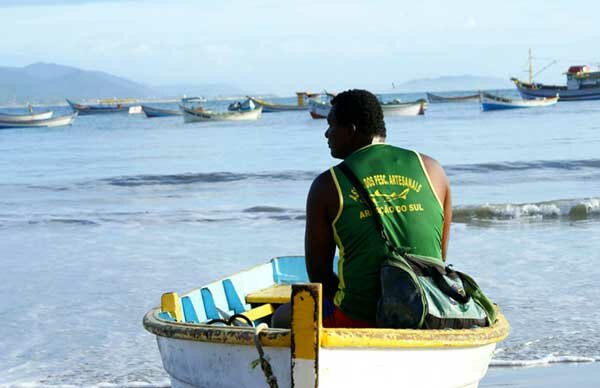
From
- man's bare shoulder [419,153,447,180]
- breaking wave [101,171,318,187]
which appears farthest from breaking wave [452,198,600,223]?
man's bare shoulder [419,153,447,180]

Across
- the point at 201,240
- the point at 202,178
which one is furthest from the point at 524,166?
the point at 201,240

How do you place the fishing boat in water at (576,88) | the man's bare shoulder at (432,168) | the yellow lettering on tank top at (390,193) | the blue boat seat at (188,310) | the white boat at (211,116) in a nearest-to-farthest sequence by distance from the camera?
the yellow lettering on tank top at (390,193), the man's bare shoulder at (432,168), the blue boat seat at (188,310), the white boat at (211,116), the fishing boat in water at (576,88)

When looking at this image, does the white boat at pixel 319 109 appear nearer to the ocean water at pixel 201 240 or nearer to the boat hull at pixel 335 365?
the ocean water at pixel 201 240

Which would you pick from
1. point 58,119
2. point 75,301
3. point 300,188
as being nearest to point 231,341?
point 75,301

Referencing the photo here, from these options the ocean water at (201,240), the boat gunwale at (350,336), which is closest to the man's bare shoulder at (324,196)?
the boat gunwale at (350,336)

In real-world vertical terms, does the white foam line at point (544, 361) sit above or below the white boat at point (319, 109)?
above

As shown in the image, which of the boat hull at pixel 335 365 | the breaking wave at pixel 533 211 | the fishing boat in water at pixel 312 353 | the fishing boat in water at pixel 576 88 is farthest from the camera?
the fishing boat in water at pixel 576 88

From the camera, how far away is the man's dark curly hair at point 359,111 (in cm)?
463

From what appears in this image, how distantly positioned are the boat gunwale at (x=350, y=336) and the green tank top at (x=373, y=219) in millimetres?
266

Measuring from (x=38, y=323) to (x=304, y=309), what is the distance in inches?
240

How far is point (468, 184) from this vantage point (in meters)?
22.4

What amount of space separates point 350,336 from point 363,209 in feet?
1.92

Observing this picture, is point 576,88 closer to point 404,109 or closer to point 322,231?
point 404,109

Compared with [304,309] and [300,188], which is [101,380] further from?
[300,188]
